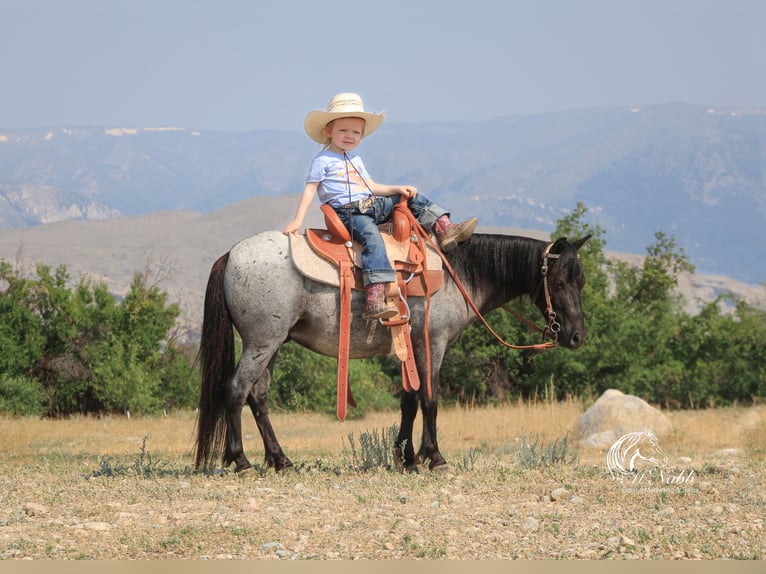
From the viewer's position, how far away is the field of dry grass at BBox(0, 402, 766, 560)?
5102 mm

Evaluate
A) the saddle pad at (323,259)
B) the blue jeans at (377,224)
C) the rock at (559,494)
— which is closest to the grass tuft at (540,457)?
Result: the rock at (559,494)

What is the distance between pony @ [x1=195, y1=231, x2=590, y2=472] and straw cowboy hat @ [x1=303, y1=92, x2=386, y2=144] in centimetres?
99

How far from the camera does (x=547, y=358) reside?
869 inches

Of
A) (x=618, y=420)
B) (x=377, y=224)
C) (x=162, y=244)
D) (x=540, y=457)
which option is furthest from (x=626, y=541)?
(x=162, y=244)

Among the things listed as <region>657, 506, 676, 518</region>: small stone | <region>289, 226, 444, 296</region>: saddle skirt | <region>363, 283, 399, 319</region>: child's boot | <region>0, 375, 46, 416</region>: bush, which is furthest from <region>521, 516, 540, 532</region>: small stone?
<region>0, 375, 46, 416</region>: bush

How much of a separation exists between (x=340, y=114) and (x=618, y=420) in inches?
254

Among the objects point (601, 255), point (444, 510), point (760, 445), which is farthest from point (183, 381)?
→ point (444, 510)

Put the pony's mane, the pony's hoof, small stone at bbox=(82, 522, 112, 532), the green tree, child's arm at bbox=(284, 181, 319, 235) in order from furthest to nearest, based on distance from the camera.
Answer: the green tree
the pony's mane
the pony's hoof
child's arm at bbox=(284, 181, 319, 235)
small stone at bbox=(82, 522, 112, 532)

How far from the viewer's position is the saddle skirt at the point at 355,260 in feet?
24.6

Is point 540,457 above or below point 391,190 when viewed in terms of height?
below

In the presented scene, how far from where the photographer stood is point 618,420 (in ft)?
39.7

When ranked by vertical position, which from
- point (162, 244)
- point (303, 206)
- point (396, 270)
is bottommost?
point (396, 270)

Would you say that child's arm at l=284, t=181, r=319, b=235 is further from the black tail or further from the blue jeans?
the black tail

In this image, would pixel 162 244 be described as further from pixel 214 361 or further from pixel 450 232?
pixel 450 232
